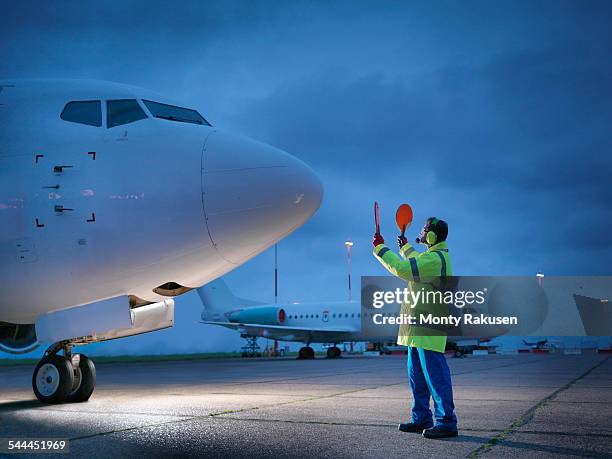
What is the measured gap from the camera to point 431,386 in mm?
4984

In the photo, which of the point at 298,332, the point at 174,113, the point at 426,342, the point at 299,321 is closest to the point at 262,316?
the point at 299,321

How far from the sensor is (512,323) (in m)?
32.3

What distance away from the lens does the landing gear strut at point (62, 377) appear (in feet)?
25.5

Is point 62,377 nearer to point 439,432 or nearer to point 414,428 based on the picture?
point 414,428

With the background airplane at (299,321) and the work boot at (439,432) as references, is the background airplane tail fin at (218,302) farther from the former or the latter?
the work boot at (439,432)

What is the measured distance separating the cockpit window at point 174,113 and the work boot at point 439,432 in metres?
4.59

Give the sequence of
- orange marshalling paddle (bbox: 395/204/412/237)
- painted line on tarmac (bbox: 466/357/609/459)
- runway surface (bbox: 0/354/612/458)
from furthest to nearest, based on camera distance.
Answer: orange marshalling paddle (bbox: 395/204/412/237) → runway surface (bbox: 0/354/612/458) → painted line on tarmac (bbox: 466/357/609/459)

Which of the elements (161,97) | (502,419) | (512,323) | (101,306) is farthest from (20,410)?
(512,323)

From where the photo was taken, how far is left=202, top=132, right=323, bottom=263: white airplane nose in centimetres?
608

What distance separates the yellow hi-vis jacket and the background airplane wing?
102ft

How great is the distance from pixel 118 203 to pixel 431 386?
376cm

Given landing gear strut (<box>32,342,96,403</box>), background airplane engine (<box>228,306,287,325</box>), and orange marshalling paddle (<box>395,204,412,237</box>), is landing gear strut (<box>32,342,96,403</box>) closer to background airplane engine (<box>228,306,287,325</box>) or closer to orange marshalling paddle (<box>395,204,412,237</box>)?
orange marshalling paddle (<box>395,204,412,237</box>)

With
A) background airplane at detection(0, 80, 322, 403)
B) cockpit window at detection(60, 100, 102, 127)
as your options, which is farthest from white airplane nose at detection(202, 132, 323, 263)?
cockpit window at detection(60, 100, 102, 127)

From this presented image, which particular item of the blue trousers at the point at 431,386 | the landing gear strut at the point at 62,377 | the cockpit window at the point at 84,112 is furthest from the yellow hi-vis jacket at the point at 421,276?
the landing gear strut at the point at 62,377
